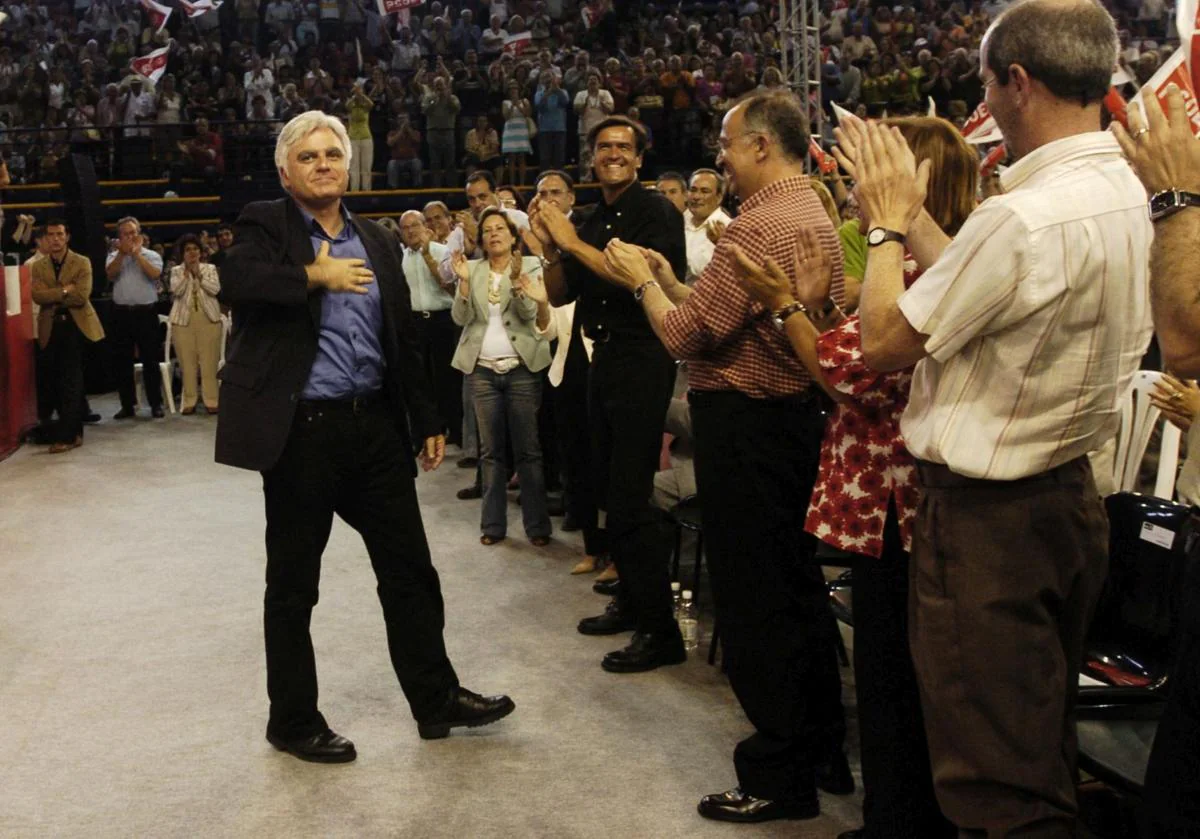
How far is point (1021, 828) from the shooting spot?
6.37ft

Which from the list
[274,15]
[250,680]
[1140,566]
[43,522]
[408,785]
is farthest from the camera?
[274,15]

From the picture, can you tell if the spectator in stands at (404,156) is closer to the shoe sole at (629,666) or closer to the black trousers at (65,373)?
the black trousers at (65,373)

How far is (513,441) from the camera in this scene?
5926mm

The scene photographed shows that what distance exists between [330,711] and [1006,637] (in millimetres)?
2470

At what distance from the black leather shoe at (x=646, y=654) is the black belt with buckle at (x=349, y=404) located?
1233 millimetres

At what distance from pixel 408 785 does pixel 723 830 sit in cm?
87

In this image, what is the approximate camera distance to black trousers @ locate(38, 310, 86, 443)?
895 centimetres

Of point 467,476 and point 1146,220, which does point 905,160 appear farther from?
point 467,476

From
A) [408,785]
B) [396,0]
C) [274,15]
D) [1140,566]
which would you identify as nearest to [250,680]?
[408,785]

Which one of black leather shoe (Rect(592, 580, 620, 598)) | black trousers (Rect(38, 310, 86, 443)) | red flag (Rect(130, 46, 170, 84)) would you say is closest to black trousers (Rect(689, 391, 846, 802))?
black leather shoe (Rect(592, 580, 620, 598))

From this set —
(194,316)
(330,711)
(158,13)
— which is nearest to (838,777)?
(330,711)

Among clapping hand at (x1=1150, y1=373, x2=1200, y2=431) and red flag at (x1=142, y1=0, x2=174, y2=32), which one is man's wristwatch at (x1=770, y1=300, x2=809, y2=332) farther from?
red flag at (x1=142, y1=0, x2=174, y2=32)

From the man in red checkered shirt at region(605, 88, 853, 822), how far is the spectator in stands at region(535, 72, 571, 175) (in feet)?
37.8

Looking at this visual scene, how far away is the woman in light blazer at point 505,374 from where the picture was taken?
5859mm
